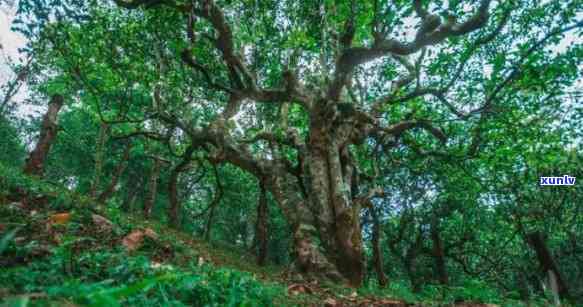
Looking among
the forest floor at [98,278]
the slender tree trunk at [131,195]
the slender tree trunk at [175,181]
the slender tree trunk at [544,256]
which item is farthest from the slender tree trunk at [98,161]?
the slender tree trunk at [544,256]

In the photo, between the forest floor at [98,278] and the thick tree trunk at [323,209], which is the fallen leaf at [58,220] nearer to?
the forest floor at [98,278]

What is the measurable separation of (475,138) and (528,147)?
1.68 meters

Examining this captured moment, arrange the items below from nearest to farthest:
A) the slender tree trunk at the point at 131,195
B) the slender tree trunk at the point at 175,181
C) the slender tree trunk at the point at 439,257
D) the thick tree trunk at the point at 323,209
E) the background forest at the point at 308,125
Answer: the background forest at the point at 308,125, the thick tree trunk at the point at 323,209, the slender tree trunk at the point at 175,181, the slender tree trunk at the point at 439,257, the slender tree trunk at the point at 131,195

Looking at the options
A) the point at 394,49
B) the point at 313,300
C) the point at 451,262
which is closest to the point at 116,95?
the point at 394,49

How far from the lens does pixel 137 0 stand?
8.70 meters

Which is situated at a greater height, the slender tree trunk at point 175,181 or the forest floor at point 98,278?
the slender tree trunk at point 175,181

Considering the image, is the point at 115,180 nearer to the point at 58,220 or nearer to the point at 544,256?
the point at 58,220

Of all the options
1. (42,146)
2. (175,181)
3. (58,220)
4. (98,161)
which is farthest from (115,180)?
(58,220)

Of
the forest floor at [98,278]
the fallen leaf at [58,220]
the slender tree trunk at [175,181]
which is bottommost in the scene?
the forest floor at [98,278]

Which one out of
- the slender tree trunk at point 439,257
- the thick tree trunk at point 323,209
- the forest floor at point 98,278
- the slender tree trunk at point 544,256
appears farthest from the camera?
the slender tree trunk at point 439,257

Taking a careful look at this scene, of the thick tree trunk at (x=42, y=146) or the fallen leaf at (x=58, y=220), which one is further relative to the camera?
the thick tree trunk at (x=42, y=146)

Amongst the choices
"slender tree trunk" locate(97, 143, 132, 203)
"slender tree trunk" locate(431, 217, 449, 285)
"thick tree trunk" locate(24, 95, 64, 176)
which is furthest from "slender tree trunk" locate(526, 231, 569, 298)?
"thick tree trunk" locate(24, 95, 64, 176)

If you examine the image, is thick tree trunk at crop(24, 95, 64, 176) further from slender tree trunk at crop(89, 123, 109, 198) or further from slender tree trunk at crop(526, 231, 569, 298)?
slender tree trunk at crop(526, 231, 569, 298)

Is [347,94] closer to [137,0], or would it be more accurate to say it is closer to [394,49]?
[394,49]
